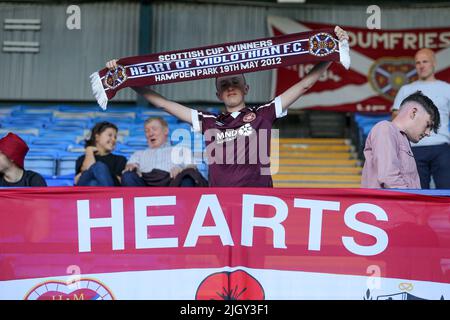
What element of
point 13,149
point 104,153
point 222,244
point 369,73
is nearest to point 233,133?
point 222,244

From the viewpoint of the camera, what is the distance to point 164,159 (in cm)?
596

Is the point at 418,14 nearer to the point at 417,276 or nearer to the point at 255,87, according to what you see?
the point at 255,87

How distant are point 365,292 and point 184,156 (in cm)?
265

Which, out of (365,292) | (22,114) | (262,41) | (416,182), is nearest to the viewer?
(365,292)

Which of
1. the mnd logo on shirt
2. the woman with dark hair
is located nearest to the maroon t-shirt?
the mnd logo on shirt

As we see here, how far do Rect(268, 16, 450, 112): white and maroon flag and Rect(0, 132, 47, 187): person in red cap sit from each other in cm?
649

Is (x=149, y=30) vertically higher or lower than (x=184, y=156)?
higher

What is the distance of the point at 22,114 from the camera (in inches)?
412

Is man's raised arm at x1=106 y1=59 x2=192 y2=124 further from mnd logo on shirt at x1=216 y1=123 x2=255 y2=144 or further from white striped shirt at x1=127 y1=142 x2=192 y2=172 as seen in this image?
white striped shirt at x1=127 y1=142 x2=192 y2=172

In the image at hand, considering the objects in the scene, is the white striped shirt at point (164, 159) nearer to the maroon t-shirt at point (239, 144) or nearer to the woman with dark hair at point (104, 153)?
the woman with dark hair at point (104, 153)

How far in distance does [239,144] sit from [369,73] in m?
7.16

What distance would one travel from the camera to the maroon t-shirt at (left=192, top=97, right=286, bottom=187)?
167 inches

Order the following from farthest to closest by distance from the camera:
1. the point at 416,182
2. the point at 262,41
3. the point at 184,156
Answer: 1. the point at 184,156
2. the point at 262,41
3. the point at 416,182
